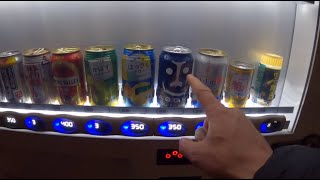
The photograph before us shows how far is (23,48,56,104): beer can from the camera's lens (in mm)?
668

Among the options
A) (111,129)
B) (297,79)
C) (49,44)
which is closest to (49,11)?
(49,44)

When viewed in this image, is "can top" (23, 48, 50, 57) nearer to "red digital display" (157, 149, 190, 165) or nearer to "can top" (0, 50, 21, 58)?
"can top" (0, 50, 21, 58)

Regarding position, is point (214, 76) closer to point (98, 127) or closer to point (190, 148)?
point (190, 148)

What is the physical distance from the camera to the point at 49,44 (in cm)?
74

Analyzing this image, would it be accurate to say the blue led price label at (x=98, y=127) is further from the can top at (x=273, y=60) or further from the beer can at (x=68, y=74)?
the can top at (x=273, y=60)

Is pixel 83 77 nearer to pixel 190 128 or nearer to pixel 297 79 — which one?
pixel 190 128

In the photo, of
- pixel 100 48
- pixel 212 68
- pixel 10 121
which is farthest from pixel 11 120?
pixel 212 68

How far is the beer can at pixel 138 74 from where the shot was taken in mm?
638

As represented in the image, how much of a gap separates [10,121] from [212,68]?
0.59m

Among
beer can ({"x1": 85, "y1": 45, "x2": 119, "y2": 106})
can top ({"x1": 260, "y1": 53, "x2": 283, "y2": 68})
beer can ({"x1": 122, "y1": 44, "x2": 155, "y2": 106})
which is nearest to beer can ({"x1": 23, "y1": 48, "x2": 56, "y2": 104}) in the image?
beer can ({"x1": 85, "y1": 45, "x2": 119, "y2": 106})

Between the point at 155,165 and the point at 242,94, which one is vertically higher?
the point at 242,94

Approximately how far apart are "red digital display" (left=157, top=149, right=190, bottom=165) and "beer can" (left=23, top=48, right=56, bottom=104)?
363 mm

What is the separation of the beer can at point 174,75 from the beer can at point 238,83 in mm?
124

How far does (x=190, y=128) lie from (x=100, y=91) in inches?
10.6
